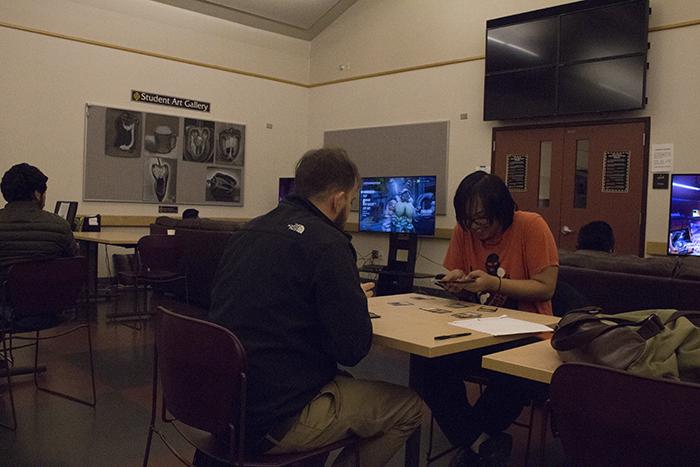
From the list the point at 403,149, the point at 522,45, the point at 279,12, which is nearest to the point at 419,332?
the point at 522,45

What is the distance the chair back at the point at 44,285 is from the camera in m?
2.97

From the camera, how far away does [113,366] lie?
13.5 feet

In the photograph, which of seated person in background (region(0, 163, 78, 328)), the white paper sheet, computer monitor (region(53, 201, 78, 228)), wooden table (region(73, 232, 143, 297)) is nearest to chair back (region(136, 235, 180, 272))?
wooden table (region(73, 232, 143, 297))

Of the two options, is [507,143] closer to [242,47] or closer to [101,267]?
[242,47]

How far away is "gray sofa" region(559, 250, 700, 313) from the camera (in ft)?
9.02

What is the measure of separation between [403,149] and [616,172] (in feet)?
9.42

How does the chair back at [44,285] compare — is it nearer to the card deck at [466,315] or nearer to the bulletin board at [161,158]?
the card deck at [466,315]

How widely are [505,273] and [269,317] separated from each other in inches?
49.0

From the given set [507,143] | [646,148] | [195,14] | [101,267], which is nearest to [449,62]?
[507,143]

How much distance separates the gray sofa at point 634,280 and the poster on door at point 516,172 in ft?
13.2

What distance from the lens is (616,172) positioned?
20.9ft

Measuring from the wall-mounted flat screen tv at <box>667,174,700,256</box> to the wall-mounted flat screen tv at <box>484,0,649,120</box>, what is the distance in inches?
34.3

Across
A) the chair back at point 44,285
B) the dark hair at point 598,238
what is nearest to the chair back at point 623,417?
the chair back at point 44,285

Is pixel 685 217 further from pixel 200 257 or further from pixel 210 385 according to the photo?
pixel 210 385
